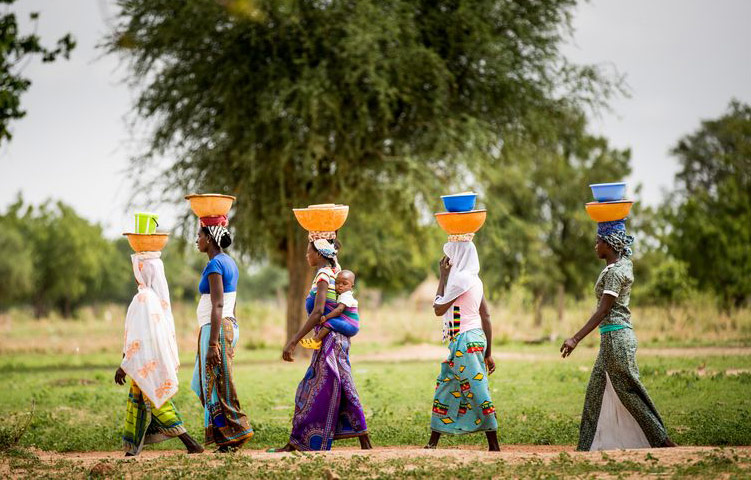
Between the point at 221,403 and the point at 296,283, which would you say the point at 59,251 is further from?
the point at 221,403

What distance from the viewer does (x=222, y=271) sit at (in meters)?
8.22

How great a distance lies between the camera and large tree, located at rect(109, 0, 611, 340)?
19.2 meters

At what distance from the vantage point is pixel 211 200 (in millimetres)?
8336

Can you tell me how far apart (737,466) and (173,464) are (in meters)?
4.51

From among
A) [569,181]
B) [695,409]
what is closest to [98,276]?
[569,181]

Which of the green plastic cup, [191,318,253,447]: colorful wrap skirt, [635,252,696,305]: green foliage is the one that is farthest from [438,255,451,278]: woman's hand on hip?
[635,252,696,305]: green foliage

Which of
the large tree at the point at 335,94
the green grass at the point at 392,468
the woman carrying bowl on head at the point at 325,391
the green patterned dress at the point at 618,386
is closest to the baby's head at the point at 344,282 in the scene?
the woman carrying bowl on head at the point at 325,391

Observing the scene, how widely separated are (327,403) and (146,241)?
234 cm

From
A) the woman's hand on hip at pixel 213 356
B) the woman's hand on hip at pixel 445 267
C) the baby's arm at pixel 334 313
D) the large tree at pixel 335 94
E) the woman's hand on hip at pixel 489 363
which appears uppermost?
the large tree at pixel 335 94

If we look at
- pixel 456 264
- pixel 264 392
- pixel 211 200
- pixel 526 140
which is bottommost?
pixel 264 392

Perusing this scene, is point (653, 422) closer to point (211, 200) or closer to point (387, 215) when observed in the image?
point (211, 200)

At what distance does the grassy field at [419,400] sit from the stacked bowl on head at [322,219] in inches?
89.6

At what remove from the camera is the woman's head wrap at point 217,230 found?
838 centimetres

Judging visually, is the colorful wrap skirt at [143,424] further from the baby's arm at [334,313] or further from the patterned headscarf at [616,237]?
the patterned headscarf at [616,237]
